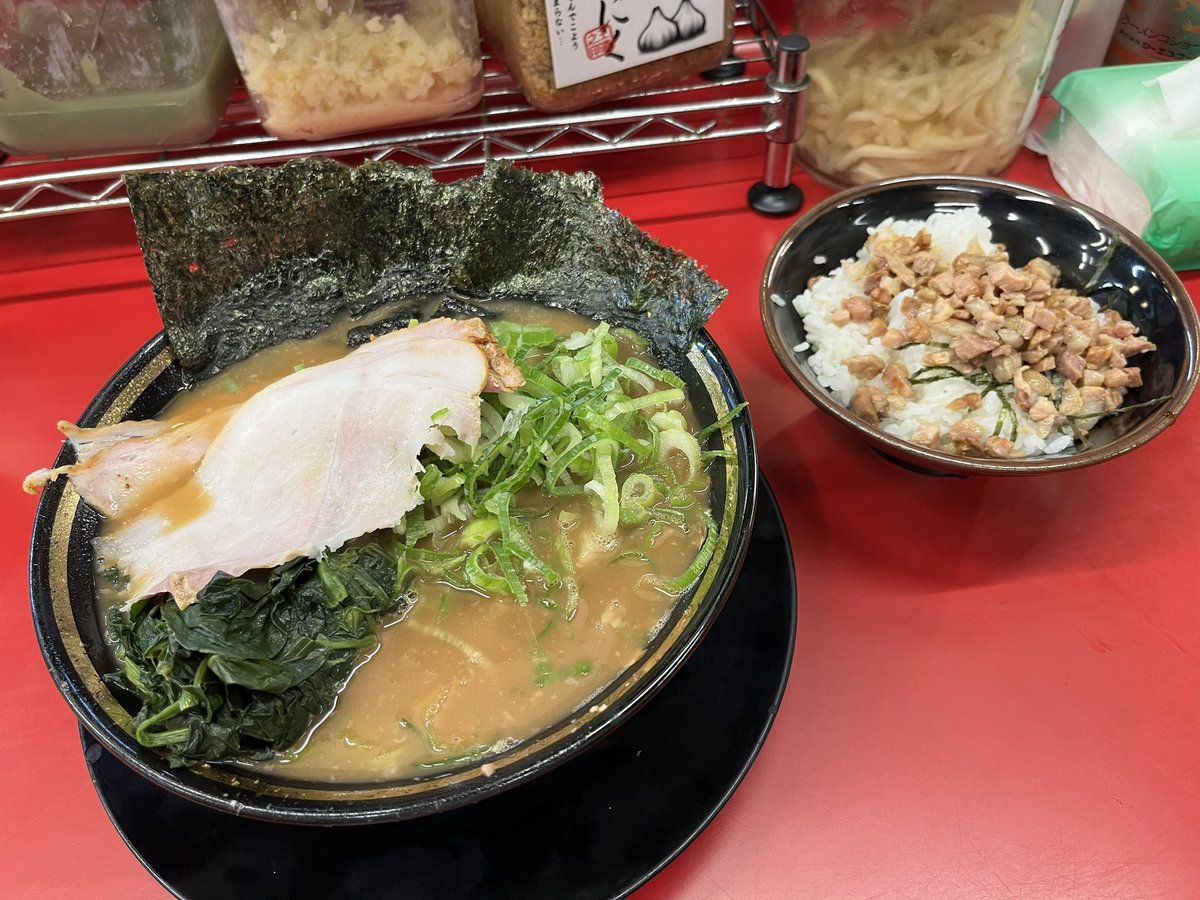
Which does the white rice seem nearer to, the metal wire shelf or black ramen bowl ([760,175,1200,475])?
black ramen bowl ([760,175,1200,475])

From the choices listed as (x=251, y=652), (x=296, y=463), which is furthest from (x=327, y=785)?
(x=296, y=463)

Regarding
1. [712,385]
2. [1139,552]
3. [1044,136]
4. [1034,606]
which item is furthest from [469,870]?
[1044,136]

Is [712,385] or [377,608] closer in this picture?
[377,608]

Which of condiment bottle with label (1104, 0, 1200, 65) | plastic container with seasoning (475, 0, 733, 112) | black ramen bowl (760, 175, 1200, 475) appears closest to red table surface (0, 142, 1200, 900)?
black ramen bowl (760, 175, 1200, 475)

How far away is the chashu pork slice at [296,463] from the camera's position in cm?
103

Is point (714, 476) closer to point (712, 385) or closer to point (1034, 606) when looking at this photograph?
point (712, 385)

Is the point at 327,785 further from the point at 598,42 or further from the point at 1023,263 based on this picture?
the point at 1023,263

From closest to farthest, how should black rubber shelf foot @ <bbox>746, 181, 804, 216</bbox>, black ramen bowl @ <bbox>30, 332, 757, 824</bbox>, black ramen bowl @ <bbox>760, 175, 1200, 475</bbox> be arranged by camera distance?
black ramen bowl @ <bbox>30, 332, 757, 824</bbox>
black ramen bowl @ <bbox>760, 175, 1200, 475</bbox>
black rubber shelf foot @ <bbox>746, 181, 804, 216</bbox>

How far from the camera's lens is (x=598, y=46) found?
5.10 ft

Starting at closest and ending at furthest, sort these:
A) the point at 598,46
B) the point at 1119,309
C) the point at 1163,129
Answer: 1. the point at 1119,309
2. the point at 598,46
3. the point at 1163,129

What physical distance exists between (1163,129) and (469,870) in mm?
1801

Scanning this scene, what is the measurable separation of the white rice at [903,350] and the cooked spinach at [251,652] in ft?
2.53

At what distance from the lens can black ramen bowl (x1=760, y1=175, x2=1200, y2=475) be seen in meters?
1.19

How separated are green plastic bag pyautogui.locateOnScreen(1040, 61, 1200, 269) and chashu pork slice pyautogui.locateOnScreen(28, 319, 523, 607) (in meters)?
1.32
